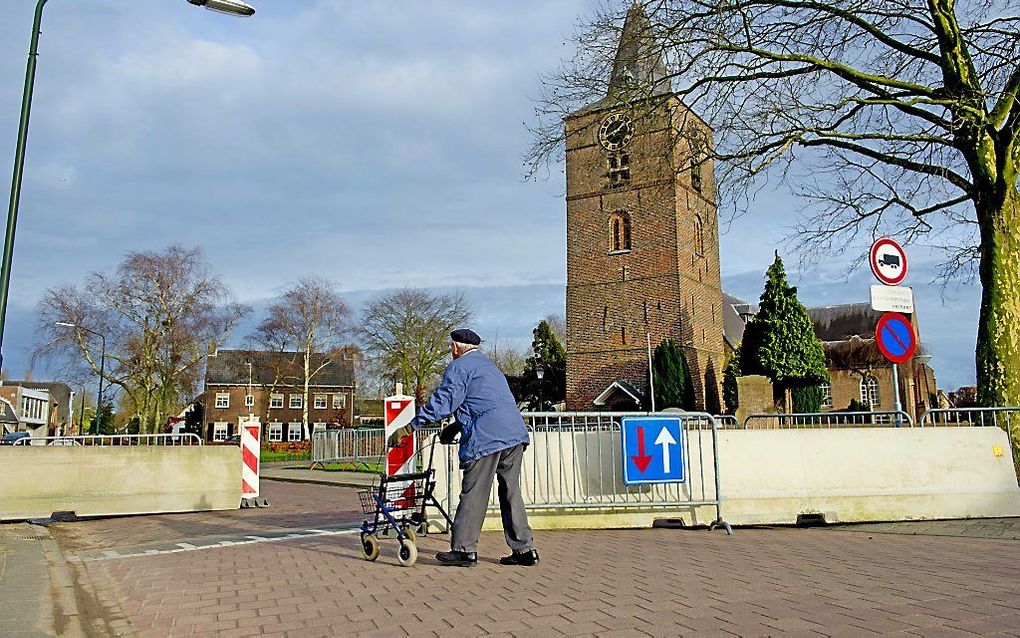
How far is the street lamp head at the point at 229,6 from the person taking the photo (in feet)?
30.8

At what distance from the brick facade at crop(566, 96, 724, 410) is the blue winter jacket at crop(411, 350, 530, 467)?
37453 millimetres

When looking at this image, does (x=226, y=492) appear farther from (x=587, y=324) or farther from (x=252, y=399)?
(x=252, y=399)

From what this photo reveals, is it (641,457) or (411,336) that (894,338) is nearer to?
(641,457)

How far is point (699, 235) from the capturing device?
48375 mm

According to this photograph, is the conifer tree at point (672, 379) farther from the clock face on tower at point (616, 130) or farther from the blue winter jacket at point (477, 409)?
the blue winter jacket at point (477, 409)

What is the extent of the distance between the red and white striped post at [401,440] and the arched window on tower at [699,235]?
4048 cm

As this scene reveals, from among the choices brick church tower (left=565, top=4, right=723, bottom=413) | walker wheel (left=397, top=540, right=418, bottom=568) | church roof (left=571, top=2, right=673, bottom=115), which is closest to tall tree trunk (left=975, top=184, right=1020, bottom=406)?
church roof (left=571, top=2, right=673, bottom=115)

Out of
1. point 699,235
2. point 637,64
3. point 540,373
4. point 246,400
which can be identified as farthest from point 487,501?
point 246,400

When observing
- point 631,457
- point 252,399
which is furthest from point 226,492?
point 252,399

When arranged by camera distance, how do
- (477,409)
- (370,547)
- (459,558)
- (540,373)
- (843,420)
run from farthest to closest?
(540,373) < (843,420) < (370,547) < (477,409) < (459,558)

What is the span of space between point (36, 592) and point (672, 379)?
128 ft

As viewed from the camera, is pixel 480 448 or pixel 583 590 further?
pixel 480 448

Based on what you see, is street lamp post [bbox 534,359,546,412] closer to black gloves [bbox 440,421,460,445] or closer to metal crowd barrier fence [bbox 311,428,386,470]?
metal crowd barrier fence [bbox 311,428,386,470]

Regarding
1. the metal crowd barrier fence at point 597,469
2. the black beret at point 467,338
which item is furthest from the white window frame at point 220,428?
the black beret at point 467,338
